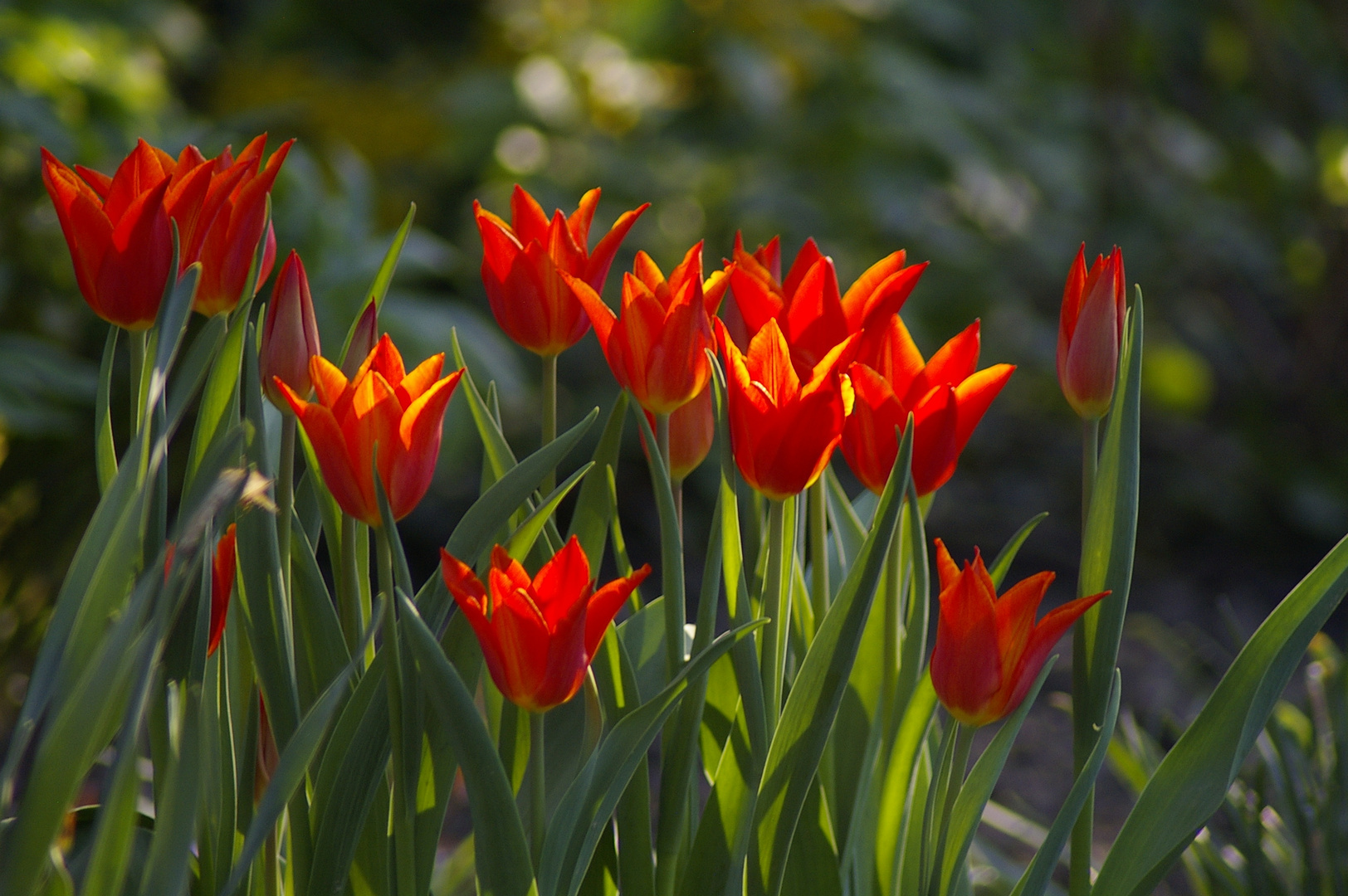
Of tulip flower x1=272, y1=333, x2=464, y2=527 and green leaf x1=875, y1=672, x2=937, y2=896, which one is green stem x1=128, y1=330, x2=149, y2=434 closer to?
tulip flower x1=272, y1=333, x2=464, y2=527

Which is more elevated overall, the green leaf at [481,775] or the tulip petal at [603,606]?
the tulip petal at [603,606]

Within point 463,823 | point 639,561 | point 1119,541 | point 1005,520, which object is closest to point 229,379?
point 1119,541

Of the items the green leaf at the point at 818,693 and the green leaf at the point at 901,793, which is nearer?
the green leaf at the point at 818,693

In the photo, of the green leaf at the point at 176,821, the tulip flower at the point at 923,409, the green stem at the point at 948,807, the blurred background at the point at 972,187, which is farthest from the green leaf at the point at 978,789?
the blurred background at the point at 972,187

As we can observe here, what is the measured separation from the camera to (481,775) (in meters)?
0.47

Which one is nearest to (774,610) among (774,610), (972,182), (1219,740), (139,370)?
(774,610)

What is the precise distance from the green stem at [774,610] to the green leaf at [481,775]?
0.13m

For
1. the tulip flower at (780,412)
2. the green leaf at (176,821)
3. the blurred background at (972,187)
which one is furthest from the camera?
the blurred background at (972,187)

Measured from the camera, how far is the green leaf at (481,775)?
1.49ft

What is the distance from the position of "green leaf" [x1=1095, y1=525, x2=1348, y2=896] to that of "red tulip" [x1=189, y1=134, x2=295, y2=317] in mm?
487

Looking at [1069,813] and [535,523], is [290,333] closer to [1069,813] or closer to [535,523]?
[535,523]

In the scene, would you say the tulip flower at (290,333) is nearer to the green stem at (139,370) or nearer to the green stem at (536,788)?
the green stem at (139,370)

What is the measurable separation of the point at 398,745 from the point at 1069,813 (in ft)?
0.98

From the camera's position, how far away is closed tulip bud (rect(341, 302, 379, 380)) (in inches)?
21.8
